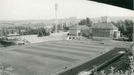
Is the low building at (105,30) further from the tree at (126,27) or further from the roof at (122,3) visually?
the roof at (122,3)

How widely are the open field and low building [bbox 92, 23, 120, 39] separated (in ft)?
0.75

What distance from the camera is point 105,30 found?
224 cm

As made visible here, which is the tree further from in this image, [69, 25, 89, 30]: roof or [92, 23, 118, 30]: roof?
[69, 25, 89, 30]: roof

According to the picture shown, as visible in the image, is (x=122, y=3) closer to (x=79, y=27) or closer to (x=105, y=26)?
(x=105, y=26)

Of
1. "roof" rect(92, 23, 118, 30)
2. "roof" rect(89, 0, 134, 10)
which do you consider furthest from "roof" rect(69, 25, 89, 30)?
"roof" rect(89, 0, 134, 10)

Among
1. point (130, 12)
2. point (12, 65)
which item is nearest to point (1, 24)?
point (12, 65)

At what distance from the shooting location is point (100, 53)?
2.05m

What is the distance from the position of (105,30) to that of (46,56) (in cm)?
86

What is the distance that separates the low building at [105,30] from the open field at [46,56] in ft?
0.75

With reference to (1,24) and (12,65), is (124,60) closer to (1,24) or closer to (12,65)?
(12,65)

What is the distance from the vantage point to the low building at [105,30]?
7.18ft

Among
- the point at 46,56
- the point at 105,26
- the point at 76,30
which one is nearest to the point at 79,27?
the point at 76,30

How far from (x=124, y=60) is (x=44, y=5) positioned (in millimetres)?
1212

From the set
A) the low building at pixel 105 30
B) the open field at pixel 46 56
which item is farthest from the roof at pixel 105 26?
the open field at pixel 46 56
